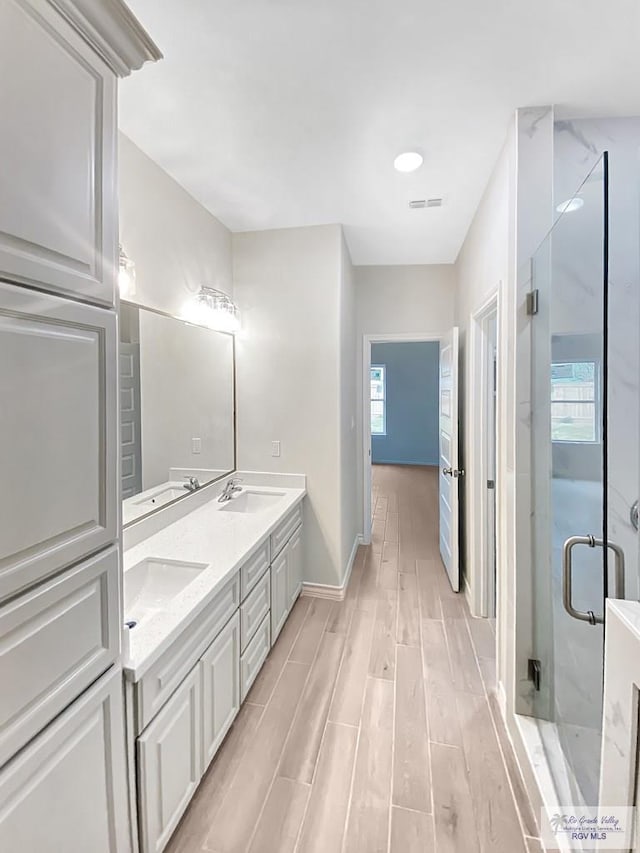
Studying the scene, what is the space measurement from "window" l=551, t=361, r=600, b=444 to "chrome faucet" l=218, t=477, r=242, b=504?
2005mm

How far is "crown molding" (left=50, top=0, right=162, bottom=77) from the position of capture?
0.88 meters

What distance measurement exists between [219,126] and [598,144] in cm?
171

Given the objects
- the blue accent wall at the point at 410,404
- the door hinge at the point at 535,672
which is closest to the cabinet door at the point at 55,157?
the door hinge at the point at 535,672

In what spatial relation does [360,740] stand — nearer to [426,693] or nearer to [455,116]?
[426,693]

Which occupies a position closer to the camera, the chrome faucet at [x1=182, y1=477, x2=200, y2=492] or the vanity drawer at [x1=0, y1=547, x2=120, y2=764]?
the vanity drawer at [x1=0, y1=547, x2=120, y2=764]

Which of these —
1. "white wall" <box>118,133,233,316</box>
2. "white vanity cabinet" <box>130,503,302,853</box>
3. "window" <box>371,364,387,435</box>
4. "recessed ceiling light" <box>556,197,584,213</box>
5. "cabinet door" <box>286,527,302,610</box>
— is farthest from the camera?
"window" <box>371,364,387,435</box>

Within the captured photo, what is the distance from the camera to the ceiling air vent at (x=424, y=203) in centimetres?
247

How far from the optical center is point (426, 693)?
2053 mm

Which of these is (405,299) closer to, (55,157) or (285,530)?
(285,530)

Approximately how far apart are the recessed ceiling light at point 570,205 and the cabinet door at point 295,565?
230cm

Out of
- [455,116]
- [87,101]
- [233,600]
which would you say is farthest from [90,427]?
[455,116]

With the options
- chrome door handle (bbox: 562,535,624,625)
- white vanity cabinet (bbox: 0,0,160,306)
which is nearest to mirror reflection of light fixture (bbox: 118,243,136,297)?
white vanity cabinet (bbox: 0,0,160,306)

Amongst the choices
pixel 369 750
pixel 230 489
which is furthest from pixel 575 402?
pixel 230 489

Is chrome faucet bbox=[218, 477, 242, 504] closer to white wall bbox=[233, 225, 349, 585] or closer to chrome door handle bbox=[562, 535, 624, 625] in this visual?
white wall bbox=[233, 225, 349, 585]
